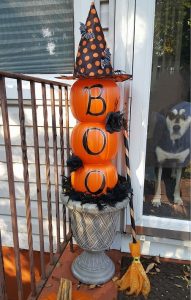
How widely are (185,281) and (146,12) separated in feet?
6.23

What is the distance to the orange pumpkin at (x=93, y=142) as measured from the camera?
155 centimetres

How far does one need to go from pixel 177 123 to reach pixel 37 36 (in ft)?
4.41

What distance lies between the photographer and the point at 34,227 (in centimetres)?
242

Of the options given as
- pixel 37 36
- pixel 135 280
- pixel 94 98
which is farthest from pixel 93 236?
pixel 37 36

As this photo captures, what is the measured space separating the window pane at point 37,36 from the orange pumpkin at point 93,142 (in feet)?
2.51

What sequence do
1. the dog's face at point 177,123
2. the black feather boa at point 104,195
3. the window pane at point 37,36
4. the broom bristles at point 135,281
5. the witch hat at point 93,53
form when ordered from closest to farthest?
the witch hat at point 93,53
the black feather boa at point 104,195
the broom bristles at point 135,281
the dog's face at point 177,123
the window pane at point 37,36

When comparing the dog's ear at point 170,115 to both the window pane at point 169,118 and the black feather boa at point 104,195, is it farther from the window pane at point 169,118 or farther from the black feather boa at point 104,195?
the black feather boa at point 104,195

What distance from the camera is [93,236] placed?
1.65 meters

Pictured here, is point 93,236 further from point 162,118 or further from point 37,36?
point 37,36

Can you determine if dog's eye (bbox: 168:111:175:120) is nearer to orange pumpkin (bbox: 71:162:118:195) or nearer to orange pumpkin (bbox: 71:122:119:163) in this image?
orange pumpkin (bbox: 71:122:119:163)

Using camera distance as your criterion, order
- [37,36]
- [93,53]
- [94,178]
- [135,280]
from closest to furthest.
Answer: [93,53] → [94,178] → [135,280] → [37,36]

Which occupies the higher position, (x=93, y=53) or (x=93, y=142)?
(x=93, y=53)

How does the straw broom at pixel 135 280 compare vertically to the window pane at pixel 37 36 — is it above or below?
below

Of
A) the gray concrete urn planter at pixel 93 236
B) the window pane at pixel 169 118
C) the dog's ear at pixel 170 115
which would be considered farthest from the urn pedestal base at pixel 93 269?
the dog's ear at pixel 170 115
